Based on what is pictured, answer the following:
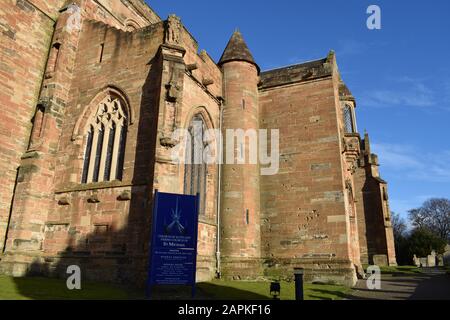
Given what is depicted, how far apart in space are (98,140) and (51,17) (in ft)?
22.7

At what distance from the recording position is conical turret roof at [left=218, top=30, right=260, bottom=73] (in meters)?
19.0

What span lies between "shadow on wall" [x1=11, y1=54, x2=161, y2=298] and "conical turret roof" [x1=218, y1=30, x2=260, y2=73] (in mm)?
6213

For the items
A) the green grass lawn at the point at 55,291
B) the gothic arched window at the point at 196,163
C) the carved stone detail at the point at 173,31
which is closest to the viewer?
the green grass lawn at the point at 55,291

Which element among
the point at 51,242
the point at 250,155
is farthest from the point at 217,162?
the point at 51,242

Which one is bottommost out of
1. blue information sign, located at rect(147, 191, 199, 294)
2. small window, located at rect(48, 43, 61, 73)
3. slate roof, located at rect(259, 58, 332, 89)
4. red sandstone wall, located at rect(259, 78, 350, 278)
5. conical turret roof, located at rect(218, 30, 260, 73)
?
blue information sign, located at rect(147, 191, 199, 294)

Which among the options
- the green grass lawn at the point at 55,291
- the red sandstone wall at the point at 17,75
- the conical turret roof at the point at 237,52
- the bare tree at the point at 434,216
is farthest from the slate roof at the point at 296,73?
the bare tree at the point at 434,216

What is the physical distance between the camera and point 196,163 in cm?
1584

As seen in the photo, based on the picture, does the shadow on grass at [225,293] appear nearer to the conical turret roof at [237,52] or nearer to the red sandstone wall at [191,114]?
the red sandstone wall at [191,114]

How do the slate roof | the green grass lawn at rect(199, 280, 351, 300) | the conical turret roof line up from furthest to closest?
1. the conical turret roof
2. the slate roof
3. the green grass lawn at rect(199, 280, 351, 300)

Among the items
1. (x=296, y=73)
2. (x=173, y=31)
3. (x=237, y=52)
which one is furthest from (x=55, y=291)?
(x=296, y=73)

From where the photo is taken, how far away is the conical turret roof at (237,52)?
750 inches

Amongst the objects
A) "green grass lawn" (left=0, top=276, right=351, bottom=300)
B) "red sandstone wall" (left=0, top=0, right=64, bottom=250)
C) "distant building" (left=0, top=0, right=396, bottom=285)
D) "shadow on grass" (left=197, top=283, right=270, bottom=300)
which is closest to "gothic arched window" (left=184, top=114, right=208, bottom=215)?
"distant building" (left=0, top=0, right=396, bottom=285)

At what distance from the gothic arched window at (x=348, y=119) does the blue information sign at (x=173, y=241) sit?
49.4 ft

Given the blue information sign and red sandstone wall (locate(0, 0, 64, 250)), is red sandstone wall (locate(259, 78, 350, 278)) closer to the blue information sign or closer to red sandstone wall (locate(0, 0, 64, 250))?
the blue information sign
